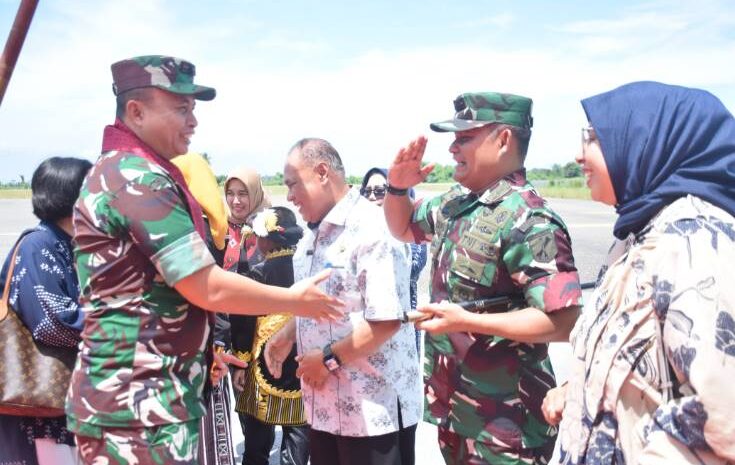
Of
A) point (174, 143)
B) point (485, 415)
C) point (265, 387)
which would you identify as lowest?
point (265, 387)

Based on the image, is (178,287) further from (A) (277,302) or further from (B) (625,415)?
(B) (625,415)

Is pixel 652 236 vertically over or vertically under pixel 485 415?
over

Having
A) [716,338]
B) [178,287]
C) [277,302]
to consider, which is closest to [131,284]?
[178,287]

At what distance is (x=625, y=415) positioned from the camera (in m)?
1.57

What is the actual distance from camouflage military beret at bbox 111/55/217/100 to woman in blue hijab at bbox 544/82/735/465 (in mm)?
1307

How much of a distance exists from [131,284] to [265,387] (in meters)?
1.81

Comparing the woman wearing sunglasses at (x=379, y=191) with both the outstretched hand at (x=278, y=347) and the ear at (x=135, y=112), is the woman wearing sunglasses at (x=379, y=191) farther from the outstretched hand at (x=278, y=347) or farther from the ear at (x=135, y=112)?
the ear at (x=135, y=112)

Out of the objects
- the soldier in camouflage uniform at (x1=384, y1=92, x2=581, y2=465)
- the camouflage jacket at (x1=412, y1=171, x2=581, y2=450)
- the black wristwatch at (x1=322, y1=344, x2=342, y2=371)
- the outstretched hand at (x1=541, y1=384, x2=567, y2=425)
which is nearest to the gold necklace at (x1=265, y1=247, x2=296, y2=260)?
the black wristwatch at (x1=322, y1=344, x2=342, y2=371)

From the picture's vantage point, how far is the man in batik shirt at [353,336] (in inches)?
99.3

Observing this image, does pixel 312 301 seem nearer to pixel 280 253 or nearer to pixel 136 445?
pixel 136 445

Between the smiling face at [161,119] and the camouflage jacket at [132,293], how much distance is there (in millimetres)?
127

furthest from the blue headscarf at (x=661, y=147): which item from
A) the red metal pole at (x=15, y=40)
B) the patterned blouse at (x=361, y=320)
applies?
the red metal pole at (x=15, y=40)

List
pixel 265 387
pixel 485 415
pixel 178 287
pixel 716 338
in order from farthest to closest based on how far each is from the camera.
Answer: pixel 265 387
pixel 485 415
pixel 178 287
pixel 716 338

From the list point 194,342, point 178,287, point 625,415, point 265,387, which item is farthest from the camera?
point 265,387
